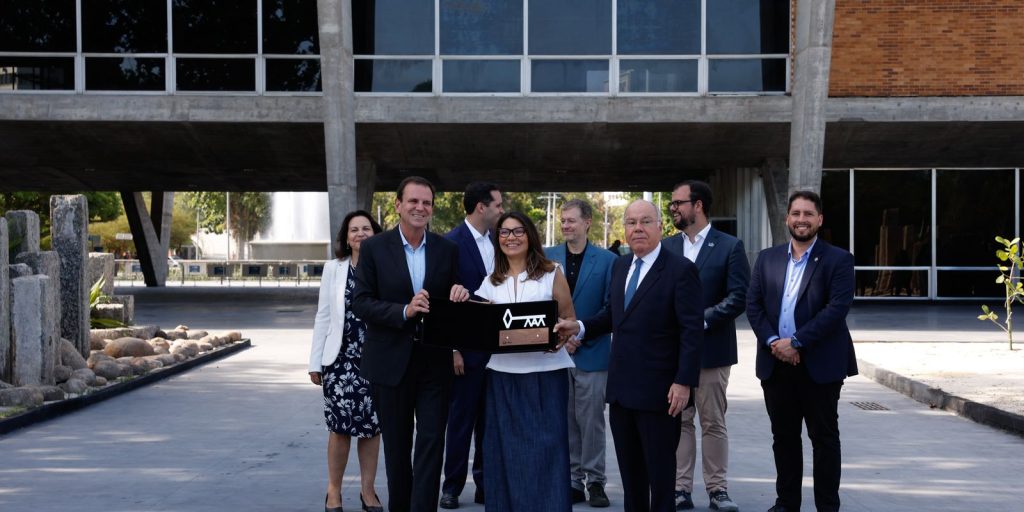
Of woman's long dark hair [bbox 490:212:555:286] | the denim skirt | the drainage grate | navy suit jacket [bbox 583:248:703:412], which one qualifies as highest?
woman's long dark hair [bbox 490:212:555:286]

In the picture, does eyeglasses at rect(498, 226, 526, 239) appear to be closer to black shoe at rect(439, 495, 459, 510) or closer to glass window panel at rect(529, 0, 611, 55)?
black shoe at rect(439, 495, 459, 510)

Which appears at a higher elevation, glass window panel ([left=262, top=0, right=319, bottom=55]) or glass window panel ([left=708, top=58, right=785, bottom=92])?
glass window panel ([left=262, top=0, right=319, bottom=55])

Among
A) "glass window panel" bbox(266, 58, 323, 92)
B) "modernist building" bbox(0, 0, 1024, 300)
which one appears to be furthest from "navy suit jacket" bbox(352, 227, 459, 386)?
"glass window panel" bbox(266, 58, 323, 92)

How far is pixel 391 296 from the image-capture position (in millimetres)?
5520

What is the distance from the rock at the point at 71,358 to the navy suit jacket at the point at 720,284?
8.14 meters

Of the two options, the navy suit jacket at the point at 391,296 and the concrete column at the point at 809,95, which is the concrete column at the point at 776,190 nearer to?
the concrete column at the point at 809,95

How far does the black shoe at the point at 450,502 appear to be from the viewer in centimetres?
655

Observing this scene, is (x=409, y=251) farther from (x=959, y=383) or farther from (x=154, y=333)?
(x=154, y=333)

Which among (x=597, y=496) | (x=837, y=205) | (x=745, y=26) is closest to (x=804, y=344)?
(x=597, y=496)

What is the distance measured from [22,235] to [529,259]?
899cm

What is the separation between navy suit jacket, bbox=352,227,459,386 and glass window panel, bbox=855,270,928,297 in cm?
2514

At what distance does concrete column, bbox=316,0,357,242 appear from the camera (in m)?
23.7

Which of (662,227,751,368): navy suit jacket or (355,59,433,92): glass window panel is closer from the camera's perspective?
(662,227,751,368): navy suit jacket

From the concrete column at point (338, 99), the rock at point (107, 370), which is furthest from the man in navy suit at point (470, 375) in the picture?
the concrete column at point (338, 99)
